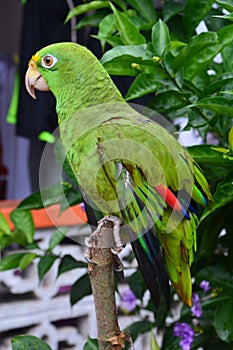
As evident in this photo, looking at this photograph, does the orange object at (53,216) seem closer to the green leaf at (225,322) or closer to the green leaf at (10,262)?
the green leaf at (10,262)

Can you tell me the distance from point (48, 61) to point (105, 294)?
10.5 inches

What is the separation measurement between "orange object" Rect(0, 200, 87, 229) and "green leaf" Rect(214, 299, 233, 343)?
256mm

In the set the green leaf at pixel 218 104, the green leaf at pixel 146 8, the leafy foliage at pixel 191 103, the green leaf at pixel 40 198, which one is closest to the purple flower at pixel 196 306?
the leafy foliage at pixel 191 103

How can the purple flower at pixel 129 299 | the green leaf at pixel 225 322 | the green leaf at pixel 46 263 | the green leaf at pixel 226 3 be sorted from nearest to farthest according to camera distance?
the green leaf at pixel 226 3 < the green leaf at pixel 225 322 < the green leaf at pixel 46 263 < the purple flower at pixel 129 299

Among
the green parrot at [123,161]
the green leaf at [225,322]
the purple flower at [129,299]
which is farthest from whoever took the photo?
the purple flower at [129,299]

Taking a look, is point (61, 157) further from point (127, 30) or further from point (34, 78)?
point (34, 78)

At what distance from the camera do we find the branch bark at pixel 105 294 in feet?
2.10

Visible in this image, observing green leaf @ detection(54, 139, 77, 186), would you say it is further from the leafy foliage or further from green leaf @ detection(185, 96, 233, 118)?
green leaf @ detection(185, 96, 233, 118)

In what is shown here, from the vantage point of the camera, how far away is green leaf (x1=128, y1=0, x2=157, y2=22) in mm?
1058

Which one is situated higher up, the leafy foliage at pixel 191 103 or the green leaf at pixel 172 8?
the green leaf at pixel 172 8

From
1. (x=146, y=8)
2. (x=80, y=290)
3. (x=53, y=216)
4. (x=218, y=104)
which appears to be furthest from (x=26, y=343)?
(x=146, y=8)

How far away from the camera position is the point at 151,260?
67 centimetres

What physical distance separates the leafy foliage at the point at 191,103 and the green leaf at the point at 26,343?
0.09 meters

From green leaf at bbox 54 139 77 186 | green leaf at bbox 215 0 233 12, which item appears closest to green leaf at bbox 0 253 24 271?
green leaf at bbox 54 139 77 186
